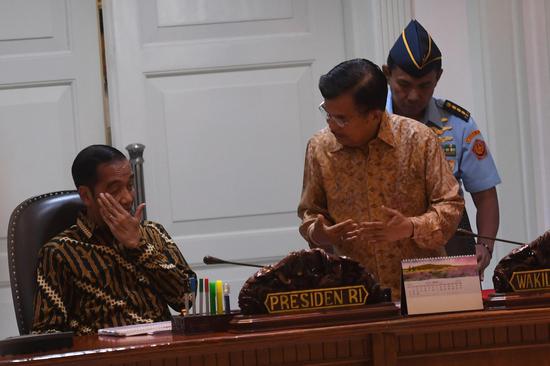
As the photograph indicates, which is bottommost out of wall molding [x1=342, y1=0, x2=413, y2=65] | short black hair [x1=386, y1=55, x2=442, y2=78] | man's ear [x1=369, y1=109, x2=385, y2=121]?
man's ear [x1=369, y1=109, x2=385, y2=121]

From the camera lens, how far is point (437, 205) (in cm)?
254

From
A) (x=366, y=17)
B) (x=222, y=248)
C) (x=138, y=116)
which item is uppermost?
(x=366, y=17)

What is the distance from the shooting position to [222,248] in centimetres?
416

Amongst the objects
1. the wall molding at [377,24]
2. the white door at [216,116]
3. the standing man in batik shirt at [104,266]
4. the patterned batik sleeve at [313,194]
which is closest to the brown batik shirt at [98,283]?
the standing man in batik shirt at [104,266]

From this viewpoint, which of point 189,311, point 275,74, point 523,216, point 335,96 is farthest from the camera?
point 275,74

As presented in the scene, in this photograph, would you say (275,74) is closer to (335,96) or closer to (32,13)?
(32,13)

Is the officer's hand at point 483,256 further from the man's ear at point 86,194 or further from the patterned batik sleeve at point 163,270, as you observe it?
the man's ear at point 86,194

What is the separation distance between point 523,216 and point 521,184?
4.6 inches

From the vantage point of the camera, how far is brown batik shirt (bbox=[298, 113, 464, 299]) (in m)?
2.61

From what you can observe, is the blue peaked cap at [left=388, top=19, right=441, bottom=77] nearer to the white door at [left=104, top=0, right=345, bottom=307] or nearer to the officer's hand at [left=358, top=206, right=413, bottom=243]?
the officer's hand at [left=358, top=206, right=413, bottom=243]

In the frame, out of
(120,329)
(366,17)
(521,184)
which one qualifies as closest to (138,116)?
(366,17)

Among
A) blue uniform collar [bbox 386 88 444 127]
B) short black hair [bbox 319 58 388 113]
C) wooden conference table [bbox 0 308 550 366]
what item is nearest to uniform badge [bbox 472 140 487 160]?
blue uniform collar [bbox 386 88 444 127]

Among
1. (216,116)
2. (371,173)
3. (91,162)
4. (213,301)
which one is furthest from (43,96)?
(213,301)

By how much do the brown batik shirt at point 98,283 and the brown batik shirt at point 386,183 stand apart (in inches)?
16.0
